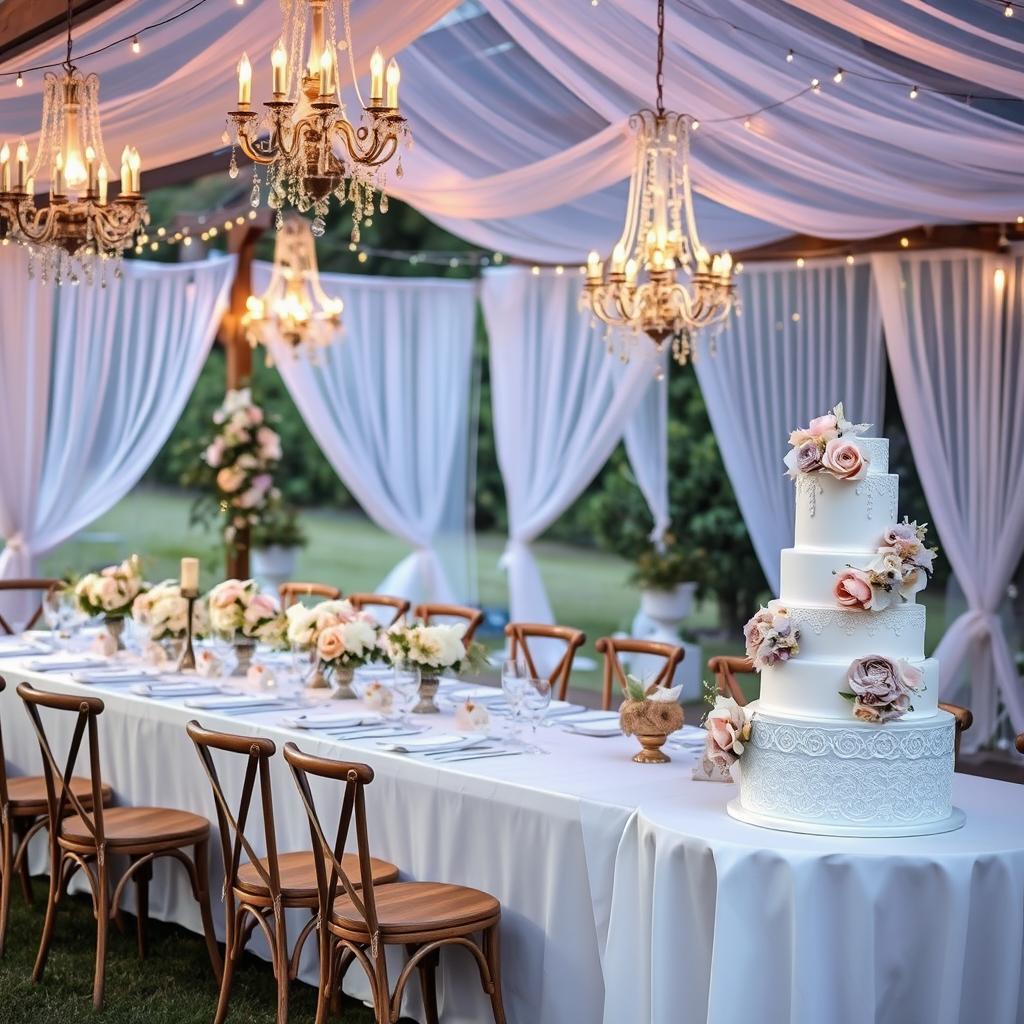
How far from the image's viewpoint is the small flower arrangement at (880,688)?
11.8ft

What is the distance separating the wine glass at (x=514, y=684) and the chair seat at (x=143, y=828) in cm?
114

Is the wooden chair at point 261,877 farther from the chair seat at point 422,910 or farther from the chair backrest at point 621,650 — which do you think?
the chair backrest at point 621,650

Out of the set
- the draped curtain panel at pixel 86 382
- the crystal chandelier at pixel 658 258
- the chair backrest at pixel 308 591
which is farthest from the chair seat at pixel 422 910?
the draped curtain panel at pixel 86 382

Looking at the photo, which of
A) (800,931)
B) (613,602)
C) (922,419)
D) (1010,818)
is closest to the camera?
(800,931)

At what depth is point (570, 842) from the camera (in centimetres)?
407

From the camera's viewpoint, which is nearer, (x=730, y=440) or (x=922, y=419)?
(x=922, y=419)

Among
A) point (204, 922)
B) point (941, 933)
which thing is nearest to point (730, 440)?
point (204, 922)

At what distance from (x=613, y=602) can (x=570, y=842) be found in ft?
43.9

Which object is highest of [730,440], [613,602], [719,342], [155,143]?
[155,143]

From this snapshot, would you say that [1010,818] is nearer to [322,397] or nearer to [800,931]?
[800,931]

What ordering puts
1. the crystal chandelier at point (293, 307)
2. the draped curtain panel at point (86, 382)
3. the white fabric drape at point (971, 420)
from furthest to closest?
the crystal chandelier at point (293, 307) → the draped curtain panel at point (86, 382) → the white fabric drape at point (971, 420)

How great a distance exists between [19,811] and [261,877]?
4.95ft

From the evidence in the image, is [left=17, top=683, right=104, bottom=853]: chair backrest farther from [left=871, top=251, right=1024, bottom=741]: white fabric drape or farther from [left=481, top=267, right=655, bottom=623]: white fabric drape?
[left=481, top=267, right=655, bottom=623]: white fabric drape

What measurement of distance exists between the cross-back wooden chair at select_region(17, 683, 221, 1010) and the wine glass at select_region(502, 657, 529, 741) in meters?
1.15
